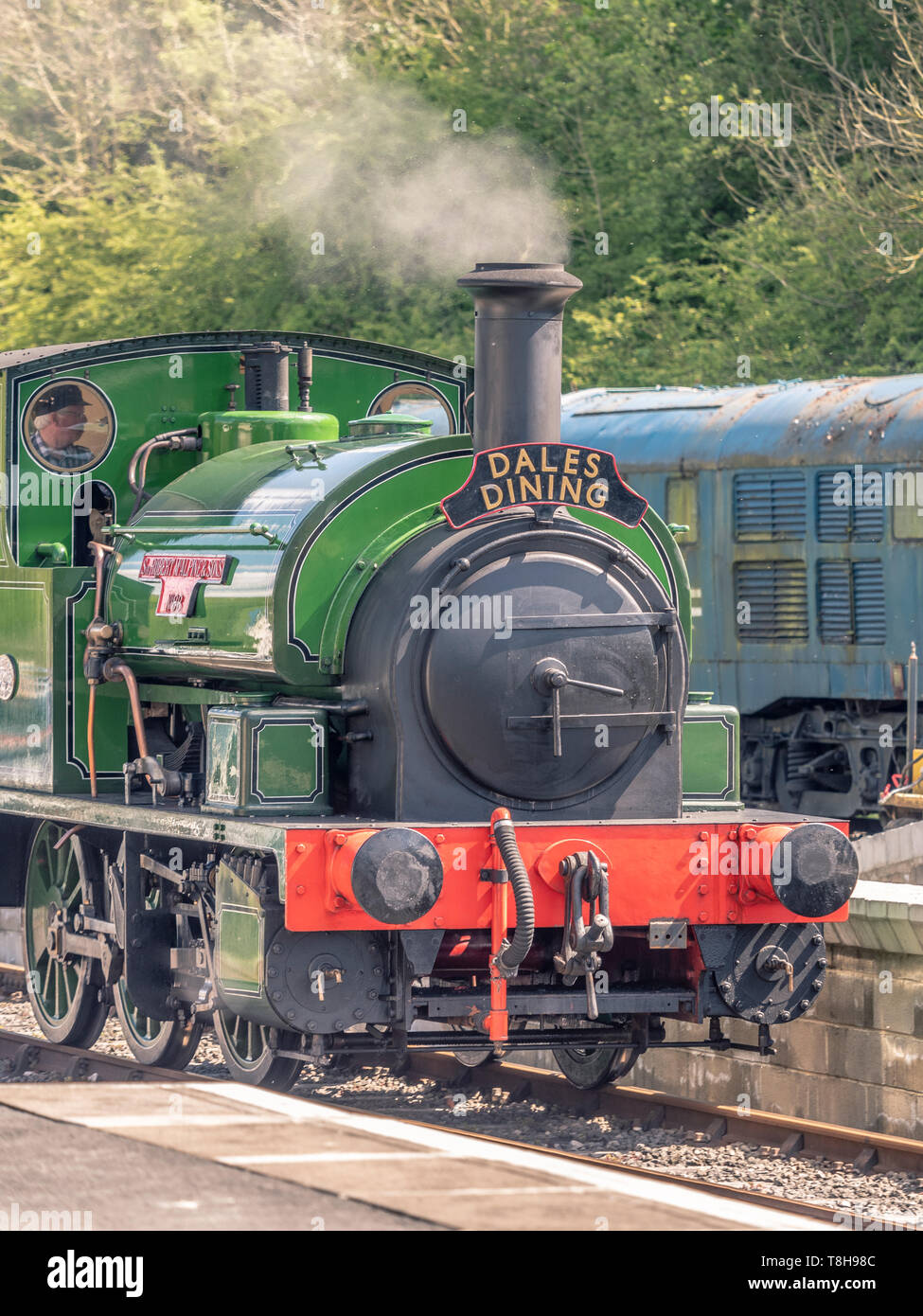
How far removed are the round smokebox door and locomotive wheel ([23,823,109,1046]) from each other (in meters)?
2.45

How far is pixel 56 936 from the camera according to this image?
9.45 m

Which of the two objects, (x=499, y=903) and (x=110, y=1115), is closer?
(x=110, y=1115)

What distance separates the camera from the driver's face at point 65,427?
8969 mm

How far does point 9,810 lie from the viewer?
357 inches

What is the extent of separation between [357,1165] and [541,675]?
2631 mm

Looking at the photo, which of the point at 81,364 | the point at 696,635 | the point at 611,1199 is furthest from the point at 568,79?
the point at 611,1199

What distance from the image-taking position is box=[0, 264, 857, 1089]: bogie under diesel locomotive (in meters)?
7.20

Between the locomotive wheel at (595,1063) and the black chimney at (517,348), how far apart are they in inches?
89.1

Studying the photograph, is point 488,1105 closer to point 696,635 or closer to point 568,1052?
point 568,1052

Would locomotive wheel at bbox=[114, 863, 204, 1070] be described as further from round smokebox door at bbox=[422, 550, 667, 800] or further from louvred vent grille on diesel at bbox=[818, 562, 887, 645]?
louvred vent grille on diesel at bbox=[818, 562, 887, 645]
